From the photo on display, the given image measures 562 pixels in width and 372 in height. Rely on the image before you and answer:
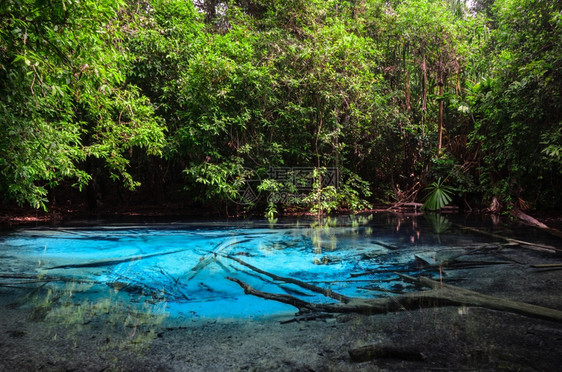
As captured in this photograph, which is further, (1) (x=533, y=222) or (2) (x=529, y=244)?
(1) (x=533, y=222)

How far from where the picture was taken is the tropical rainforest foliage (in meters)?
5.82

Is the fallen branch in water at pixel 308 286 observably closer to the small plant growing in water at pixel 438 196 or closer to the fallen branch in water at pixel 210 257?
the fallen branch in water at pixel 210 257

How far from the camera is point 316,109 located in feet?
25.2

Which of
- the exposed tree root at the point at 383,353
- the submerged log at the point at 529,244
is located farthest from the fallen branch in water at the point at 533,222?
the exposed tree root at the point at 383,353

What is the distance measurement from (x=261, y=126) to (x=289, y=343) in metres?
6.58

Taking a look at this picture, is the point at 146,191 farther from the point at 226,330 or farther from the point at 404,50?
the point at 226,330

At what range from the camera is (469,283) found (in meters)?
2.53

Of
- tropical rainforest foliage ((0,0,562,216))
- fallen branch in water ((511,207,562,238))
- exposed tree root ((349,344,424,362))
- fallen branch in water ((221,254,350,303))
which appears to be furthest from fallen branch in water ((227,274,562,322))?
tropical rainforest foliage ((0,0,562,216))

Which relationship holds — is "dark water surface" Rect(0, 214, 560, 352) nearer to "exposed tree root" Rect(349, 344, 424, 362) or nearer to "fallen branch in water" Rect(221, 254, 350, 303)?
"fallen branch in water" Rect(221, 254, 350, 303)

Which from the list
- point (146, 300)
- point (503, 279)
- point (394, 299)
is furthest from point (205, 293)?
point (503, 279)

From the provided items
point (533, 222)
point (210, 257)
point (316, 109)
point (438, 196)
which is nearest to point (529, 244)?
point (533, 222)

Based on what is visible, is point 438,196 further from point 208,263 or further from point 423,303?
point 423,303

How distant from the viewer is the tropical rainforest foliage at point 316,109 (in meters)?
5.82

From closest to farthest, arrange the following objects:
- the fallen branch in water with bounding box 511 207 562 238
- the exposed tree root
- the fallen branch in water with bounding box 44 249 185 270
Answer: the exposed tree root → the fallen branch in water with bounding box 44 249 185 270 → the fallen branch in water with bounding box 511 207 562 238
